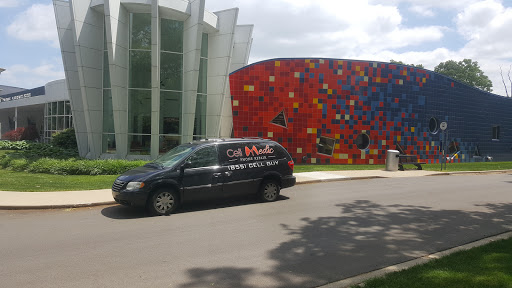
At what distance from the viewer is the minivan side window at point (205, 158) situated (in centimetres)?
823

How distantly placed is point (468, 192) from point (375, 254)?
7899 mm

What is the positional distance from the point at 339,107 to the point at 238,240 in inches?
656

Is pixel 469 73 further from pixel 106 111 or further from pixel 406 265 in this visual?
pixel 406 265

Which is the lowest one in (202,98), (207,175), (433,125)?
(207,175)

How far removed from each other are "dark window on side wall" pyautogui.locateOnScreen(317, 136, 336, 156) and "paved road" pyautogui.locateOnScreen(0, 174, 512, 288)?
11.1m

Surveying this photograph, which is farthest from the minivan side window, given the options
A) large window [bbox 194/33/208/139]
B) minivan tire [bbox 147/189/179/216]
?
large window [bbox 194/33/208/139]

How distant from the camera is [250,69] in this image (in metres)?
19.9

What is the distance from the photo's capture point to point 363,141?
22.0m

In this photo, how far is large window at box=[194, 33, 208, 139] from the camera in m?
20.1

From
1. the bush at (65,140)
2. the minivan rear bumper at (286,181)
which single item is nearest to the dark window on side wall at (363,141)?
the minivan rear bumper at (286,181)

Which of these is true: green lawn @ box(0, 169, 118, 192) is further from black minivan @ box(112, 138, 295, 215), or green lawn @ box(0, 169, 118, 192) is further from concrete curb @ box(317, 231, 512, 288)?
concrete curb @ box(317, 231, 512, 288)

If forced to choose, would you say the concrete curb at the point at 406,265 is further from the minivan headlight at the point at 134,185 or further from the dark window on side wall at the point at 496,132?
the dark window on side wall at the point at 496,132

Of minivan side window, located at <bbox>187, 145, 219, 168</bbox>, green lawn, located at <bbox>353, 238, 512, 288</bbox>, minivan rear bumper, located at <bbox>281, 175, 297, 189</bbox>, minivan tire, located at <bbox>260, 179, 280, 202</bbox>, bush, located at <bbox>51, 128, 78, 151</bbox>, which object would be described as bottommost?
green lawn, located at <bbox>353, 238, 512, 288</bbox>

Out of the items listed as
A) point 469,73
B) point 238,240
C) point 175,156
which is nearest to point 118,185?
point 175,156
